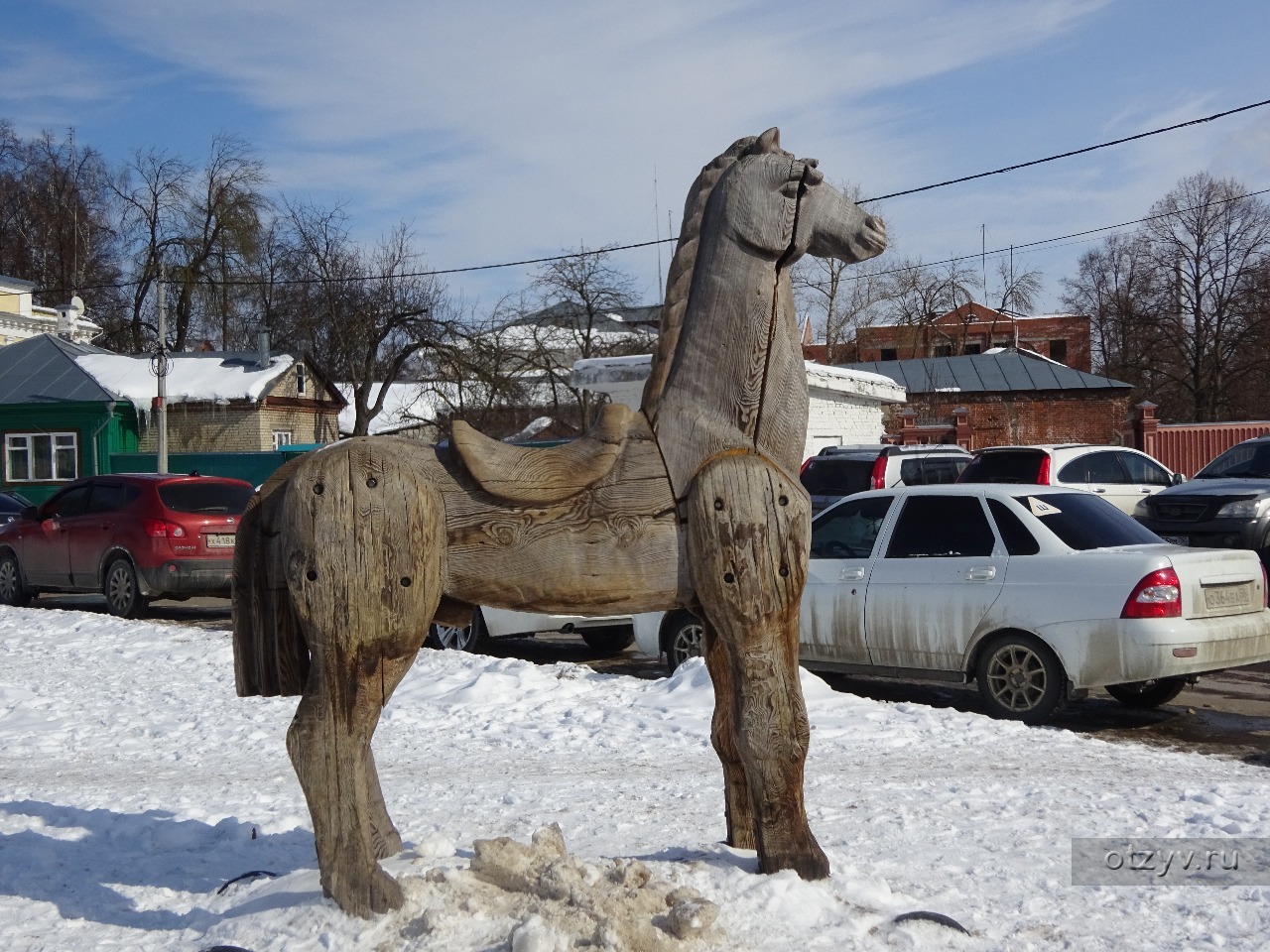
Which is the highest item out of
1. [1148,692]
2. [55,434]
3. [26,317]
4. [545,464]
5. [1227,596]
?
[26,317]

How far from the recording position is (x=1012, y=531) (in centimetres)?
868

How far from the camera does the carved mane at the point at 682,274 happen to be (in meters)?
4.53

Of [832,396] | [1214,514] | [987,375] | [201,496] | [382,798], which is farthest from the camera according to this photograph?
[987,375]

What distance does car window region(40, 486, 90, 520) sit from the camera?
51.3 feet

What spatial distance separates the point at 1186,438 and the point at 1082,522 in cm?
2350

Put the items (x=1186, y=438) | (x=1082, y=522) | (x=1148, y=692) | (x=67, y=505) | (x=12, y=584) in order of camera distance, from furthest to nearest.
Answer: (x=1186, y=438) < (x=12, y=584) < (x=67, y=505) < (x=1148, y=692) < (x=1082, y=522)

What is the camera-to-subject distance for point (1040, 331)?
59188mm

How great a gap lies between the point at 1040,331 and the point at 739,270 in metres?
58.3

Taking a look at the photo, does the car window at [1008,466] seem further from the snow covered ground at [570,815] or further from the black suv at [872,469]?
the snow covered ground at [570,815]

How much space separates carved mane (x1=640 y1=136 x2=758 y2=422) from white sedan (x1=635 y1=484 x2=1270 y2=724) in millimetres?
4728

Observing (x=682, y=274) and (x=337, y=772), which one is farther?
(x=682, y=274)

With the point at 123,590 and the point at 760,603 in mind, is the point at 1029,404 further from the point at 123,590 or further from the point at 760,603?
the point at 760,603

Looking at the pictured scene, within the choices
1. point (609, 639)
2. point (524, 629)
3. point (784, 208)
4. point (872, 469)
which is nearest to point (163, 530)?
point (524, 629)

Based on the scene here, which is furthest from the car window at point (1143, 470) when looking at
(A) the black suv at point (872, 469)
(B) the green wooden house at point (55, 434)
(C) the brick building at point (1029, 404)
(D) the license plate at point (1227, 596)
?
(B) the green wooden house at point (55, 434)
